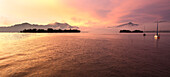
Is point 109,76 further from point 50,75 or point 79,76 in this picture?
point 50,75

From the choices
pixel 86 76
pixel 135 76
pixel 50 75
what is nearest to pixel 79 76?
pixel 86 76

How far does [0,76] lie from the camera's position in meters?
6.36

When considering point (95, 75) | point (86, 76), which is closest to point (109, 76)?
point (95, 75)

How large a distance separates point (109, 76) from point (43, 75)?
565cm

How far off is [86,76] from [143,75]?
5.04 meters

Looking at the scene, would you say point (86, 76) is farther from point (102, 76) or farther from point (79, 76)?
point (102, 76)

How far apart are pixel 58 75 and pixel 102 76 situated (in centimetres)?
377

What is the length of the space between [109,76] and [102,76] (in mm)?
599

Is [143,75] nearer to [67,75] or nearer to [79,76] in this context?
[79,76]

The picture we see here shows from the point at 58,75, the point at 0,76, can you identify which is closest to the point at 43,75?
the point at 58,75

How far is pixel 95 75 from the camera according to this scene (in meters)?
6.61

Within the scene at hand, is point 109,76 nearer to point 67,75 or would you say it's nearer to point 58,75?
point 67,75

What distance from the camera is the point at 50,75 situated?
6.56 m

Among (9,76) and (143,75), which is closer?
(9,76)
